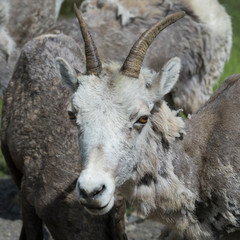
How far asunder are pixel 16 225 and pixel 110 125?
3414 mm

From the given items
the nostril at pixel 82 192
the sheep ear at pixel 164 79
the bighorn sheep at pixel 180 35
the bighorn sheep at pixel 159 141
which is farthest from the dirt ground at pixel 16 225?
the nostril at pixel 82 192

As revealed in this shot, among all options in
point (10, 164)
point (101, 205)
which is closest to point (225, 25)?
point (10, 164)

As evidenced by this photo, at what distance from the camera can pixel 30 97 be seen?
20.1ft

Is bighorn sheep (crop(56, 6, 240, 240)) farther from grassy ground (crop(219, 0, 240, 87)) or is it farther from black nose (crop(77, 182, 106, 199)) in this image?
grassy ground (crop(219, 0, 240, 87))

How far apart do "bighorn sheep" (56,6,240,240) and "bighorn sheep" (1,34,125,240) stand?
2.04 ft

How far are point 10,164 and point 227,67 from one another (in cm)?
557

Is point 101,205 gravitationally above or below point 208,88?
above

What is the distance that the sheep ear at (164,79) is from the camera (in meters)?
4.80

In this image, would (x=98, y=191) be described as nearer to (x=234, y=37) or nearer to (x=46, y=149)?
(x=46, y=149)

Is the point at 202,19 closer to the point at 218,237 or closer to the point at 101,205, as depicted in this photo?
the point at 218,237

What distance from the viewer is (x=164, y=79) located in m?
4.84

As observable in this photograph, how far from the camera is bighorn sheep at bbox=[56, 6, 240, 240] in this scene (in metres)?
4.46

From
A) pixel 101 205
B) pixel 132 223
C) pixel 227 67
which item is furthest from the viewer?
pixel 227 67

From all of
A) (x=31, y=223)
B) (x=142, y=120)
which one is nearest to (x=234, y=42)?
(x=31, y=223)
